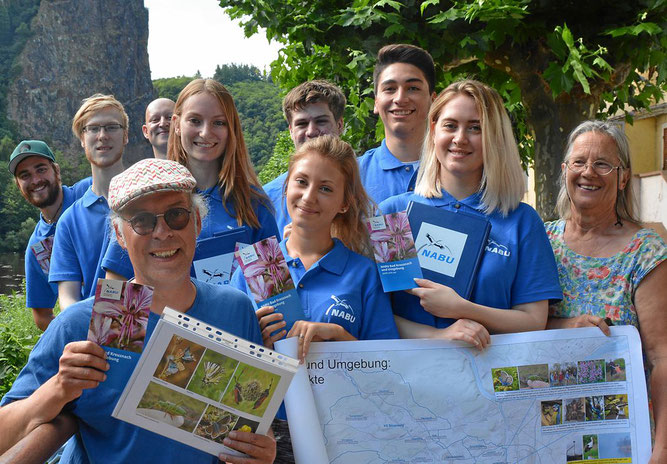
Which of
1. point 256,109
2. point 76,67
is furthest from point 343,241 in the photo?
point 76,67

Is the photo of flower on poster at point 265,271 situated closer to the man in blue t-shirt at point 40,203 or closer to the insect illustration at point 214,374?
the insect illustration at point 214,374

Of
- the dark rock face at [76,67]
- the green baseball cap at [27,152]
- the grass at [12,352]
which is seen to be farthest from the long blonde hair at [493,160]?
the dark rock face at [76,67]

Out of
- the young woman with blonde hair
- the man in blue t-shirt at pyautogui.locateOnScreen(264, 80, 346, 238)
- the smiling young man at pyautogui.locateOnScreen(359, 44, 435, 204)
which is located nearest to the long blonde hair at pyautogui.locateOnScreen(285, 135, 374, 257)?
the young woman with blonde hair

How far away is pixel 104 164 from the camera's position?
4492 millimetres

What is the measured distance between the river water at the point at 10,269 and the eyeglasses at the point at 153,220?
108ft

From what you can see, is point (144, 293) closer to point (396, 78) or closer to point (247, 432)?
point (247, 432)

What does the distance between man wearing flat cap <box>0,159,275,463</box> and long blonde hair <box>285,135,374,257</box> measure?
0.76 metres

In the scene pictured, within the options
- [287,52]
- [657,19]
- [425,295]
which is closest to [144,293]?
[425,295]

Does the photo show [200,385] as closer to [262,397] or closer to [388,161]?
[262,397]

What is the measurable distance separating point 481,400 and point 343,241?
887 mm

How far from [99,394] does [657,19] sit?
5.76 m

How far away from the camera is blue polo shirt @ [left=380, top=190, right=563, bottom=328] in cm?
303

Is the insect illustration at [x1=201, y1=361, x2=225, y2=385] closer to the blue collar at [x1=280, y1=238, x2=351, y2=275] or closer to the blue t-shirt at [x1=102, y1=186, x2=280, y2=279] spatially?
the blue collar at [x1=280, y1=238, x2=351, y2=275]

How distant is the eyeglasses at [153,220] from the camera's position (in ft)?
7.93
